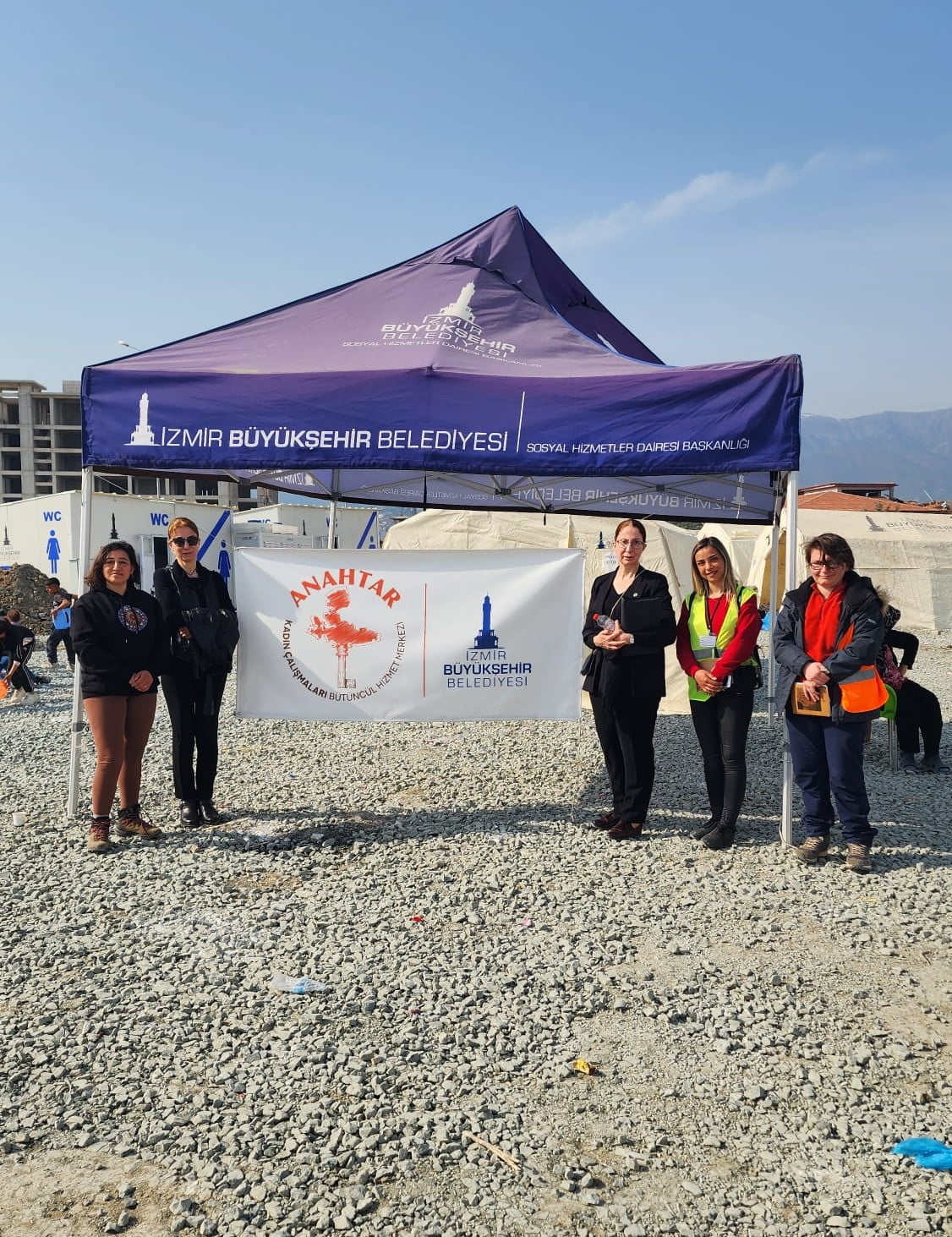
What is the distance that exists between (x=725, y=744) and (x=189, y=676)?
11.0 feet

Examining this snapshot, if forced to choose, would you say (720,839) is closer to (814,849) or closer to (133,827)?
(814,849)

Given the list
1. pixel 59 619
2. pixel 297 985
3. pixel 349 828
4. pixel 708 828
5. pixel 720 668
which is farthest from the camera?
pixel 59 619

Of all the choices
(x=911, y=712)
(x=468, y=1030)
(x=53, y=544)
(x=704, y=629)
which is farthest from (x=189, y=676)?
(x=53, y=544)

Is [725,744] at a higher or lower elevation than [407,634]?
lower

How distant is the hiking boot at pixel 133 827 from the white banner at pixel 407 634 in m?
0.91

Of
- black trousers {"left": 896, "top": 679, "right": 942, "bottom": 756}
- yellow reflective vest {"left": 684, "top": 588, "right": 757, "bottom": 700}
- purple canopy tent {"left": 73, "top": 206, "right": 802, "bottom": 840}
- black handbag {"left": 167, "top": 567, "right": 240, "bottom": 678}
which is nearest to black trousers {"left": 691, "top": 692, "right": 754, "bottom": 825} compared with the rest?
yellow reflective vest {"left": 684, "top": 588, "right": 757, "bottom": 700}

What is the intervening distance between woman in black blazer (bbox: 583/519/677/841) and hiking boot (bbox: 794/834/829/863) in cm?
96

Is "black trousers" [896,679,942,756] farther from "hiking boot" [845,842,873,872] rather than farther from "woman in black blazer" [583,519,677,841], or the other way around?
"woman in black blazer" [583,519,677,841]

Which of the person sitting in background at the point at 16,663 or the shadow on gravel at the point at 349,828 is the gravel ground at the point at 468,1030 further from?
the person sitting in background at the point at 16,663

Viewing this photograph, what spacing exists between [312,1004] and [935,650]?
17.0 metres

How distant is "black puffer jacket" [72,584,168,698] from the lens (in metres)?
5.13

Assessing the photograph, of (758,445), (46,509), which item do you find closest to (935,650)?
(758,445)

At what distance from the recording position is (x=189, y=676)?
547 cm

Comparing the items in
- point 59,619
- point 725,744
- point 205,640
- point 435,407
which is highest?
point 435,407
